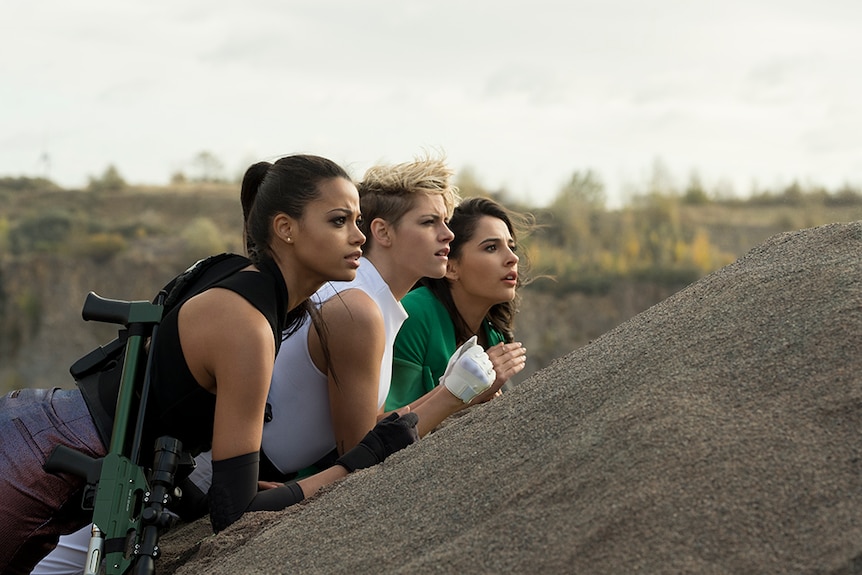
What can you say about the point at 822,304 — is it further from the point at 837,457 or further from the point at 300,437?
the point at 300,437

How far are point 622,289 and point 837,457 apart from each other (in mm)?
17053

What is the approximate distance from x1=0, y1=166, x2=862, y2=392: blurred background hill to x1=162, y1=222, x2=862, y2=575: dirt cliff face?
41.0 feet

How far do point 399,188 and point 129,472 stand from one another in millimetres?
1811

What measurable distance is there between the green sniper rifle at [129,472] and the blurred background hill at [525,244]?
41.6 ft

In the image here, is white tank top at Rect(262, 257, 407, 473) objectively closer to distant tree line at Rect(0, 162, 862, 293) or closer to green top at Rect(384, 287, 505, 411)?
green top at Rect(384, 287, 505, 411)

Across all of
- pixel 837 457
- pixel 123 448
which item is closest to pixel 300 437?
pixel 123 448

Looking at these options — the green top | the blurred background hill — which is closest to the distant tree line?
the blurred background hill

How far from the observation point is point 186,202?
25.6m

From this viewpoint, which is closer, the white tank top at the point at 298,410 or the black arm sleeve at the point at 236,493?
the black arm sleeve at the point at 236,493

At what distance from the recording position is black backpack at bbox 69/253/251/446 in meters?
2.88

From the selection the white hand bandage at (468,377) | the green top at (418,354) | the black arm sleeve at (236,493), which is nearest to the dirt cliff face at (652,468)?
the black arm sleeve at (236,493)

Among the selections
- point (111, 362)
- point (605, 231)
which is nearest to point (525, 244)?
point (605, 231)

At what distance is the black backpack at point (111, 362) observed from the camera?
2.88m

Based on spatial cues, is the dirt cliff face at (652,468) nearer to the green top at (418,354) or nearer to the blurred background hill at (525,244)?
the green top at (418,354)
